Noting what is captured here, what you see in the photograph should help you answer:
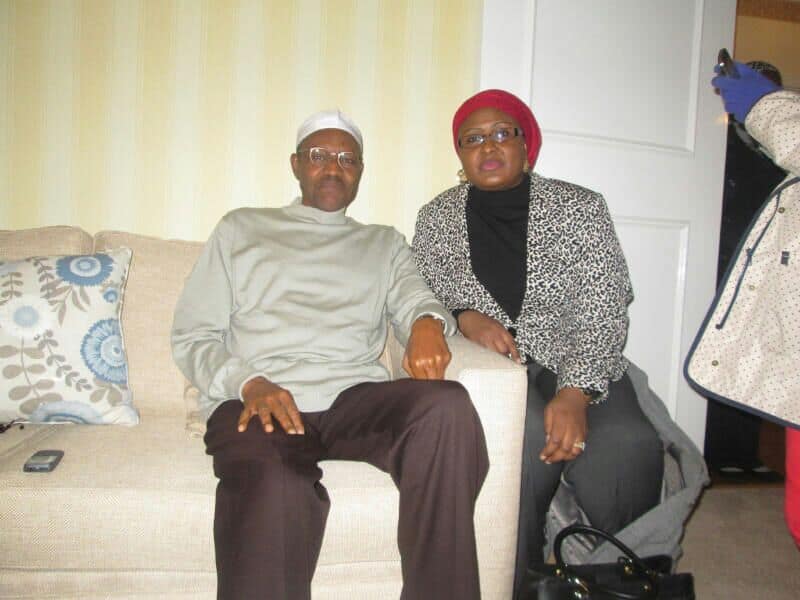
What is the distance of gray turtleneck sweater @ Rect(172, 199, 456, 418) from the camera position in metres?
1.12

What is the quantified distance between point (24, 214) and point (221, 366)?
1190 millimetres

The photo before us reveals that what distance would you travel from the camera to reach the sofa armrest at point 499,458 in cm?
98

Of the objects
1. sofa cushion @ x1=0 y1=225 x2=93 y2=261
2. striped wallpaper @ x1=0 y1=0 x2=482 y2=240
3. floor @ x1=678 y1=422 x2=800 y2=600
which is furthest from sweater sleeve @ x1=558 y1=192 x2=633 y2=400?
sofa cushion @ x1=0 y1=225 x2=93 y2=261

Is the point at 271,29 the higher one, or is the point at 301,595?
the point at 271,29

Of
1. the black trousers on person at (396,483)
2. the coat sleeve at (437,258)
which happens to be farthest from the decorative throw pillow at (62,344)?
the coat sleeve at (437,258)

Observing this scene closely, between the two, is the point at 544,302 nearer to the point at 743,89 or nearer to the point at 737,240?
the point at 743,89

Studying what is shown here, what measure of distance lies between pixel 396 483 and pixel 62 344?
0.90m

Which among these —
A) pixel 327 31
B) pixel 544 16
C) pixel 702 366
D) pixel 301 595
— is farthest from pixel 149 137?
pixel 702 366

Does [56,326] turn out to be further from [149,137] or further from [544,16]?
[544,16]

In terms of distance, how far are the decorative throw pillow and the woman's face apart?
1.04m

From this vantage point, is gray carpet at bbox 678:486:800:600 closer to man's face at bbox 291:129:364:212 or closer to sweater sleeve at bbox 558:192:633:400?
sweater sleeve at bbox 558:192:633:400

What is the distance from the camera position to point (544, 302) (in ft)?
4.27

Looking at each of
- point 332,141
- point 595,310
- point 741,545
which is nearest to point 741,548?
point 741,545

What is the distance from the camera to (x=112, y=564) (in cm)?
89
